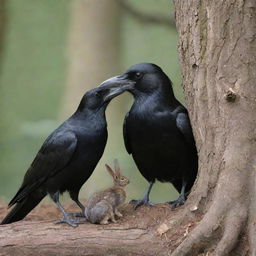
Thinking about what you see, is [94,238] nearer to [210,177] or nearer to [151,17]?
[210,177]

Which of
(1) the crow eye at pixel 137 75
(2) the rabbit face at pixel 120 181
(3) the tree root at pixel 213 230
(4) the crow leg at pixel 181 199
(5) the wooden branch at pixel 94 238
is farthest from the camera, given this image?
(1) the crow eye at pixel 137 75

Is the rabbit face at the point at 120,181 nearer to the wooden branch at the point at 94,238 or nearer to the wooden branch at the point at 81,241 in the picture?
the wooden branch at the point at 94,238

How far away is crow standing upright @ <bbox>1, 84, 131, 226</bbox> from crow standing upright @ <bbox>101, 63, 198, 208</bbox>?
23 cm

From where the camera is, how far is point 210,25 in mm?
5281

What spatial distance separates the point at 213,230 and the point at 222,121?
88 cm

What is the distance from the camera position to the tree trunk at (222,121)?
4793mm

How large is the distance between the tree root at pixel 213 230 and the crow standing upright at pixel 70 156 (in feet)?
4.58

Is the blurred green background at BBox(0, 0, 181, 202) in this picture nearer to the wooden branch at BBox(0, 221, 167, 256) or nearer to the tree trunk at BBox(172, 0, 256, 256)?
the wooden branch at BBox(0, 221, 167, 256)

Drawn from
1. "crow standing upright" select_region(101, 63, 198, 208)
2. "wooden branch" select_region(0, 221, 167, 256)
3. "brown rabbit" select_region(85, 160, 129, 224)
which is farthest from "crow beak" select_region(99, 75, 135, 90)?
"wooden branch" select_region(0, 221, 167, 256)

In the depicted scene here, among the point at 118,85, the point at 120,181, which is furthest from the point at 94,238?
the point at 118,85

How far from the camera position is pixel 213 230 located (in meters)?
4.79

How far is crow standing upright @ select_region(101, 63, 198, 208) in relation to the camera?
231 inches

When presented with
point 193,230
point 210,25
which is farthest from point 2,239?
point 210,25

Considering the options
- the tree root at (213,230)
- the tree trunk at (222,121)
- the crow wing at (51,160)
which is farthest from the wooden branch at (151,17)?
the tree root at (213,230)
